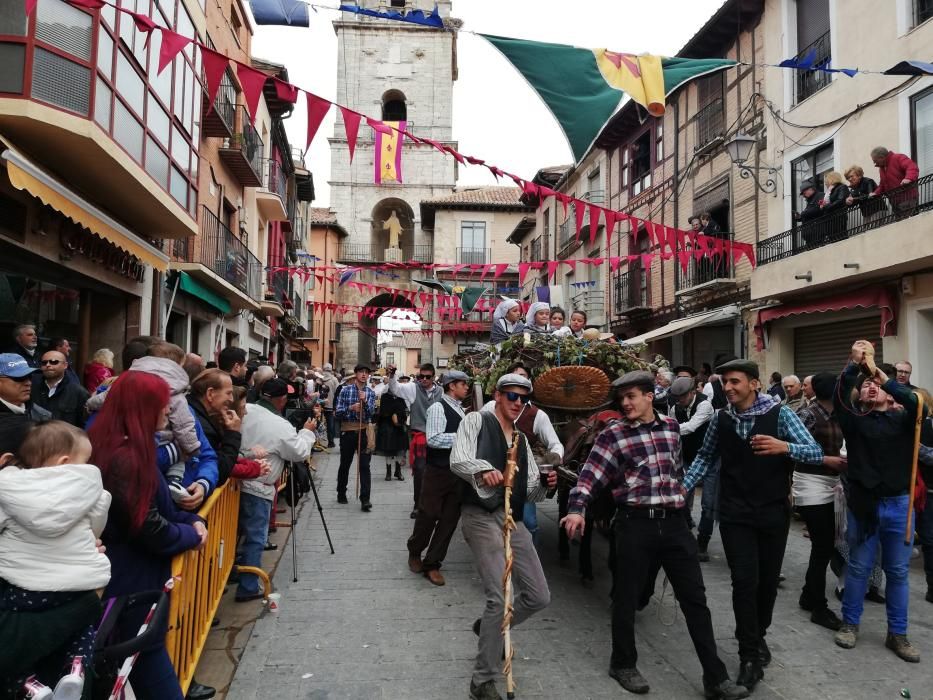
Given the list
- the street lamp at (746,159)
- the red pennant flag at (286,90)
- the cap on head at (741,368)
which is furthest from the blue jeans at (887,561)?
the street lamp at (746,159)

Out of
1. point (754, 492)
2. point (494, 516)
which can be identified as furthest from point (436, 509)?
point (754, 492)

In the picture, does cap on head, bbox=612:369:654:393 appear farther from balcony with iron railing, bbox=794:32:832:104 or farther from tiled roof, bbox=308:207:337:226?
tiled roof, bbox=308:207:337:226

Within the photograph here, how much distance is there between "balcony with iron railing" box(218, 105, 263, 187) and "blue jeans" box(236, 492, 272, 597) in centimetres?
1349

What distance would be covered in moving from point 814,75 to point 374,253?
109 ft

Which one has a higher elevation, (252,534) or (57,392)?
(57,392)

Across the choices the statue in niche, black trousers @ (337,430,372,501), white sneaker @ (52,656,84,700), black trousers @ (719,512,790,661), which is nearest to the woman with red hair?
white sneaker @ (52,656,84,700)

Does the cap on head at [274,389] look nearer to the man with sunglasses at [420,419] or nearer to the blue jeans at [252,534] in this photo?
the blue jeans at [252,534]

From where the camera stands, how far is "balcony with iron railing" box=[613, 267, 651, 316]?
21.5m

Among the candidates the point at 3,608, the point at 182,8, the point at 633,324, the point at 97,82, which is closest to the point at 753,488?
the point at 3,608

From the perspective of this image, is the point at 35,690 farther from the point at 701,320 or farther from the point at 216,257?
the point at 701,320

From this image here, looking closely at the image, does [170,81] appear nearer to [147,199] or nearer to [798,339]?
[147,199]

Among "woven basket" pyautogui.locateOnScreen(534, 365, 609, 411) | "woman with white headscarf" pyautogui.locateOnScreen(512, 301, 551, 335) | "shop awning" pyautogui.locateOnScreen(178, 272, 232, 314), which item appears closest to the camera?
"woven basket" pyautogui.locateOnScreen(534, 365, 609, 411)

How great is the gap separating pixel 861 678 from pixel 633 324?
61.7 feet

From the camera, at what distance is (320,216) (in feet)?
147
